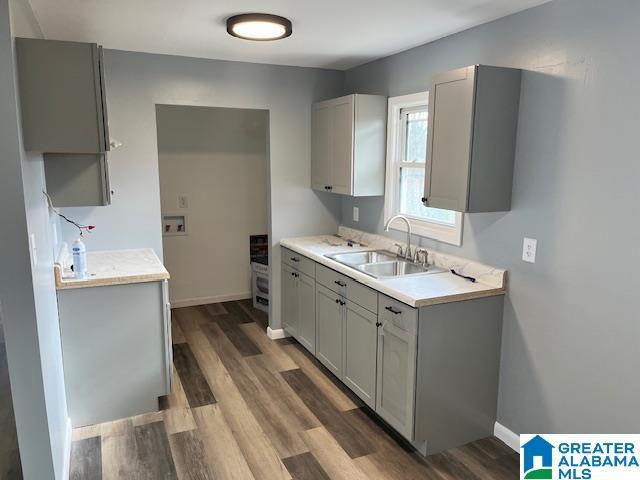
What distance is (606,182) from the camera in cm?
213

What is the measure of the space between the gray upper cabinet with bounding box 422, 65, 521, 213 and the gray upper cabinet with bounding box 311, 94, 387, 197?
954 millimetres

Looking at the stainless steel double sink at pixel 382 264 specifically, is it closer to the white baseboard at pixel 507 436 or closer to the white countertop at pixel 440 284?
the white countertop at pixel 440 284

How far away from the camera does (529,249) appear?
8.21 feet

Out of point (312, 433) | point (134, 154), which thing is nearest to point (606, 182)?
point (312, 433)

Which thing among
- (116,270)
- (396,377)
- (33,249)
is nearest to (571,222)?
(396,377)

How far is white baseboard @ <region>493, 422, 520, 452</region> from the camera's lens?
2.66m

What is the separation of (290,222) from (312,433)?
1893mm

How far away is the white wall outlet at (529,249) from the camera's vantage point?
2.48 metres

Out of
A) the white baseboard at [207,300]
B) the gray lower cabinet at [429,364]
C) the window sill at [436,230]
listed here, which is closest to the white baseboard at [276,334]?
the white baseboard at [207,300]

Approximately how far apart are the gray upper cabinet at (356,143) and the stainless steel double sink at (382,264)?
0.47m

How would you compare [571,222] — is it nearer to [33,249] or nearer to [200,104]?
[33,249]

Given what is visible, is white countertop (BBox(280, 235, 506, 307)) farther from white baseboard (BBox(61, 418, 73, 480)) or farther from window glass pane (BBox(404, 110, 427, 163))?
white baseboard (BBox(61, 418, 73, 480))

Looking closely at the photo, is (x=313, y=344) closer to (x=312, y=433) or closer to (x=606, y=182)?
(x=312, y=433)

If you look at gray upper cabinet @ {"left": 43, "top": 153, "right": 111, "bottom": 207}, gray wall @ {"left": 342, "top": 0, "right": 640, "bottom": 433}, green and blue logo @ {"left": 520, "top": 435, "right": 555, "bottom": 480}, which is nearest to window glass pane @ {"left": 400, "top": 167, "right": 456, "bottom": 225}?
gray wall @ {"left": 342, "top": 0, "right": 640, "bottom": 433}
